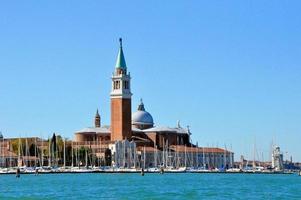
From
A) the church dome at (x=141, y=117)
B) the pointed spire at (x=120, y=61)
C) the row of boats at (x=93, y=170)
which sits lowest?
the row of boats at (x=93, y=170)

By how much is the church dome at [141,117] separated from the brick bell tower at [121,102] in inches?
472

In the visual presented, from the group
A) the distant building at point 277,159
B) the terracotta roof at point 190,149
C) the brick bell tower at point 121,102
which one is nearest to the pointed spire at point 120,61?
the brick bell tower at point 121,102

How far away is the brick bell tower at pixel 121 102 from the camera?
10481 centimetres

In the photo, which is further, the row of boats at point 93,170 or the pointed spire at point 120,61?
the pointed spire at point 120,61

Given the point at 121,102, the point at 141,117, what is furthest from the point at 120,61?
the point at 141,117

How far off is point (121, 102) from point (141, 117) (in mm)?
15785

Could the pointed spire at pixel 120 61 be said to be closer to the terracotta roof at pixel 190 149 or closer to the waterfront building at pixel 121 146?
the waterfront building at pixel 121 146

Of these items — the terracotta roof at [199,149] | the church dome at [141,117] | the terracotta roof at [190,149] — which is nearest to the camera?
the terracotta roof at [190,149]

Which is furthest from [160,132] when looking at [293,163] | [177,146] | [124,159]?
[293,163]

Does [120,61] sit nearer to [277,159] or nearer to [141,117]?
[141,117]

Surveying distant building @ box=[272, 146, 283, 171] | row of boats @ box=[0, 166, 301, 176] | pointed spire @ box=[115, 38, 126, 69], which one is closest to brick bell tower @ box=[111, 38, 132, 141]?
pointed spire @ box=[115, 38, 126, 69]

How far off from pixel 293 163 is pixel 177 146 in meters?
48.8

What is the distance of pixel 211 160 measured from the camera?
117375 millimetres

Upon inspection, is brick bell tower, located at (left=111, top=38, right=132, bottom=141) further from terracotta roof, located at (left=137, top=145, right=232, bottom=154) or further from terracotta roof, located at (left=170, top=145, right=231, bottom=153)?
terracotta roof, located at (left=170, top=145, right=231, bottom=153)
